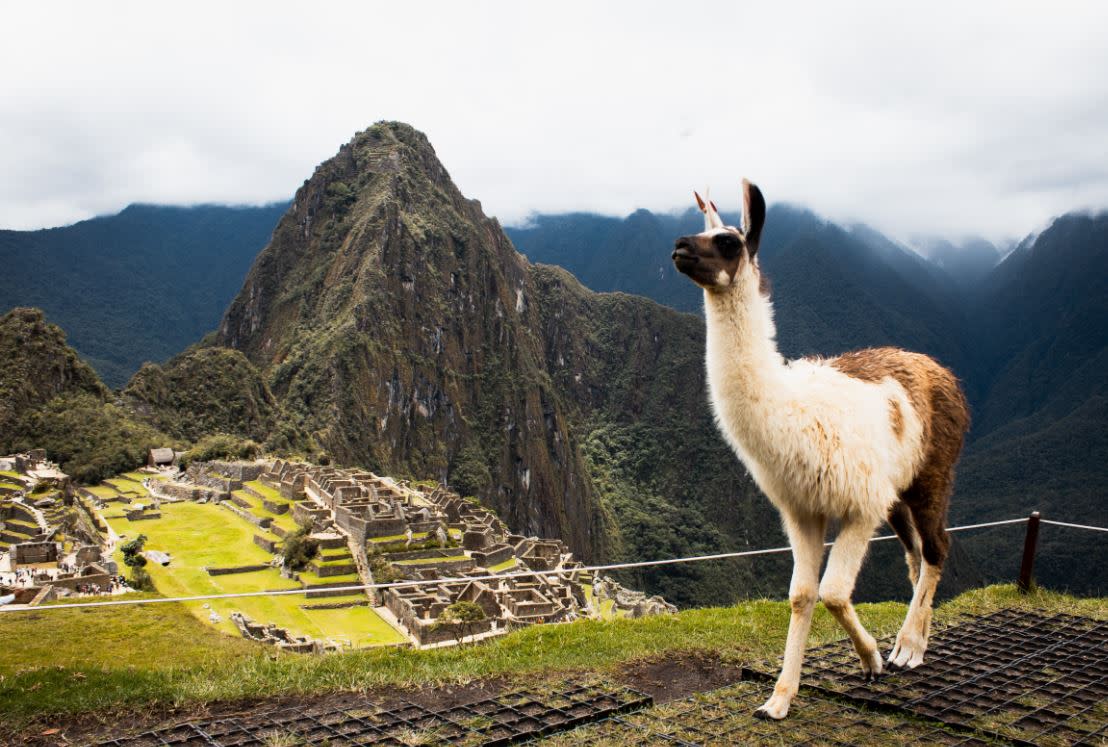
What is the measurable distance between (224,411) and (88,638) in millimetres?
52679

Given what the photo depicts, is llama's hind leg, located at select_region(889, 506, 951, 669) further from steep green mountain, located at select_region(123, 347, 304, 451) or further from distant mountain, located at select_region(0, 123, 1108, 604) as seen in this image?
steep green mountain, located at select_region(123, 347, 304, 451)

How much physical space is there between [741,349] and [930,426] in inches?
45.7

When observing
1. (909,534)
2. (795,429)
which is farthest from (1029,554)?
(795,429)

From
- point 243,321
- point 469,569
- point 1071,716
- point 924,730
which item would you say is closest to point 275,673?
point 924,730

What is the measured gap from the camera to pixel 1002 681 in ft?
11.4

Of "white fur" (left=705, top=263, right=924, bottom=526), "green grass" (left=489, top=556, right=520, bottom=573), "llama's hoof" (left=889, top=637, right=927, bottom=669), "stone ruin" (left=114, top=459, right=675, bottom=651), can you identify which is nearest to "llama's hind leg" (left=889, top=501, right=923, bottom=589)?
"llama's hoof" (left=889, top=637, right=927, bottom=669)

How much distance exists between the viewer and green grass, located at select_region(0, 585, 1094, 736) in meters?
3.47

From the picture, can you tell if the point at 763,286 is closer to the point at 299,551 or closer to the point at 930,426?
the point at 930,426

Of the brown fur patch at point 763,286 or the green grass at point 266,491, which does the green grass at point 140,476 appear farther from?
the brown fur patch at point 763,286

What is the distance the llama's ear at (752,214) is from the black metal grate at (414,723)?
1.99m

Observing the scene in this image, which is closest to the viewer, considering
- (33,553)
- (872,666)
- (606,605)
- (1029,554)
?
(872,666)

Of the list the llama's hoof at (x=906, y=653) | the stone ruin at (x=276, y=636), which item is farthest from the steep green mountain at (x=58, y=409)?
the llama's hoof at (x=906, y=653)

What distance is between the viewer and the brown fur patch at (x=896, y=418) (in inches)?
128

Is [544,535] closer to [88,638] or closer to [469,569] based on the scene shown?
[469,569]
